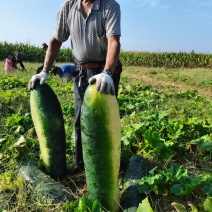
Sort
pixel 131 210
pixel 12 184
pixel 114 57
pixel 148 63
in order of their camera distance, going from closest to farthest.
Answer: pixel 131 210 → pixel 114 57 → pixel 12 184 → pixel 148 63

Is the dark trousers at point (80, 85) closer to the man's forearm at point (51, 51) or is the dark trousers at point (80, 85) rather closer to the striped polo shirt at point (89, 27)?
the striped polo shirt at point (89, 27)

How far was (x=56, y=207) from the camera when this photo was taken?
10.4ft

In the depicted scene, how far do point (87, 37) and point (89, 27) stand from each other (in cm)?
12

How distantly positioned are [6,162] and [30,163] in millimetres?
506

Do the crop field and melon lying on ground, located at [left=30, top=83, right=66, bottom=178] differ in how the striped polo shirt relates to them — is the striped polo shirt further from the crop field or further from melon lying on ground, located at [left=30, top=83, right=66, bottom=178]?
the crop field

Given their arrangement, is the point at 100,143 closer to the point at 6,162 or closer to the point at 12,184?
the point at 12,184

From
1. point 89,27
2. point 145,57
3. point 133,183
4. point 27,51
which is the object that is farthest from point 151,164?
point 27,51

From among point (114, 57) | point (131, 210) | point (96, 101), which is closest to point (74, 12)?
point (114, 57)

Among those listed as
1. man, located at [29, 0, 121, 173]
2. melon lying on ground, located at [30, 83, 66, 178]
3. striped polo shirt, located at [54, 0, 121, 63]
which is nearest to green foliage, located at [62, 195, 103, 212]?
melon lying on ground, located at [30, 83, 66, 178]

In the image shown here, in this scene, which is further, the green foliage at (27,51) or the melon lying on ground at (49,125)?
the green foliage at (27,51)

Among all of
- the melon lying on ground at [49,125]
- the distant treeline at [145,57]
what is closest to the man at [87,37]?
the melon lying on ground at [49,125]

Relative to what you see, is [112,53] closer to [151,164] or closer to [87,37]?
[87,37]

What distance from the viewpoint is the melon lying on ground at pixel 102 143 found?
2.82 m

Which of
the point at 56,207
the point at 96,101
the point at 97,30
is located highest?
the point at 97,30
